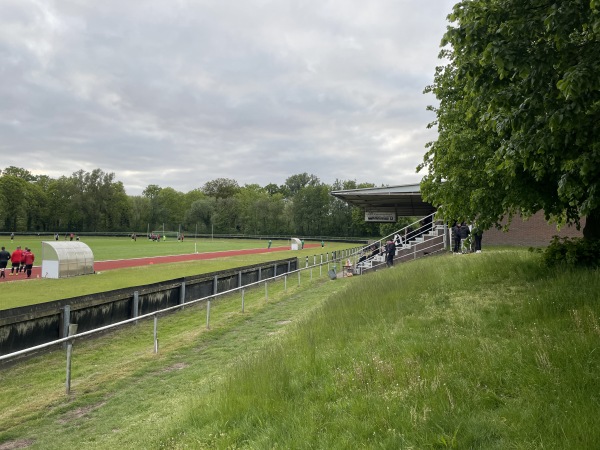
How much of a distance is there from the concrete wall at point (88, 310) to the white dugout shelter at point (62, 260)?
11080 millimetres

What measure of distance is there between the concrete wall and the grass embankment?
585 mm

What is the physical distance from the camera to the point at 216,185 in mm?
143750

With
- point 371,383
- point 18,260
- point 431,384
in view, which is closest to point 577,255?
point 431,384

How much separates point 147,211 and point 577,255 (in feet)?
386

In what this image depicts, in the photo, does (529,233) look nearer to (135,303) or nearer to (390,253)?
(390,253)

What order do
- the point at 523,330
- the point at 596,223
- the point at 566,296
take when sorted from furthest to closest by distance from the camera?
the point at 596,223 < the point at 566,296 < the point at 523,330

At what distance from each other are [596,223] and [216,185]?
13796 cm

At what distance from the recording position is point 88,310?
35.7 feet

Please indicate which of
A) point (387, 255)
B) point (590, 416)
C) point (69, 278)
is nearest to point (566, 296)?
point (590, 416)

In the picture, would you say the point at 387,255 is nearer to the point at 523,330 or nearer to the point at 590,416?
the point at 523,330

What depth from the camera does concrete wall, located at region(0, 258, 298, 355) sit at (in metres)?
9.07

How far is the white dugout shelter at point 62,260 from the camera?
23422 millimetres

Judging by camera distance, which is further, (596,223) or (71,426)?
(596,223)

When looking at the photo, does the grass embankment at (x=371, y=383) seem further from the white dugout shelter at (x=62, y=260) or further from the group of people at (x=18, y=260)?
the group of people at (x=18, y=260)
